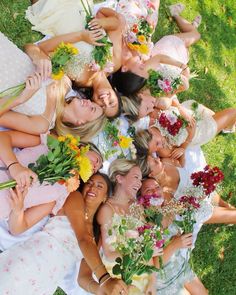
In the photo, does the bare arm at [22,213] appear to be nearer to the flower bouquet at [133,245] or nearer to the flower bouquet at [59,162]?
the flower bouquet at [59,162]

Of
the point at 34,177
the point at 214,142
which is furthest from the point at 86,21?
the point at 214,142

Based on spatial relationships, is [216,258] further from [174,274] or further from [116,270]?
[116,270]

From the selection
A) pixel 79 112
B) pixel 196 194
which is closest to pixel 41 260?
pixel 79 112

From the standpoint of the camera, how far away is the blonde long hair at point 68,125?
15.1 ft

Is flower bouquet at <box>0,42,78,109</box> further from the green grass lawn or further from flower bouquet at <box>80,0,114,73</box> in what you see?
the green grass lawn

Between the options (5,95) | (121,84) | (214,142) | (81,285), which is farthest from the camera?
(214,142)

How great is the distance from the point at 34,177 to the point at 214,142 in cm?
362

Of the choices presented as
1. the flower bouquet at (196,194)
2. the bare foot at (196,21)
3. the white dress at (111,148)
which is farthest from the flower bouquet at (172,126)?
the bare foot at (196,21)

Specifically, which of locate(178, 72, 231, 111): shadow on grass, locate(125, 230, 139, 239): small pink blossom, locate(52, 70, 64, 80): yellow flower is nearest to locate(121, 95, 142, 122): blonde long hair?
locate(52, 70, 64, 80): yellow flower

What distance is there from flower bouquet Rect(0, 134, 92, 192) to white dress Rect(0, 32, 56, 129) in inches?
27.4

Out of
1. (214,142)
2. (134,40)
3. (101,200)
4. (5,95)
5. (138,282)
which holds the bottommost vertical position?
(214,142)

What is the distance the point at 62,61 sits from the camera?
4285mm

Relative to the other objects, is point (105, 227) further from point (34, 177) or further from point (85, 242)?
point (34, 177)

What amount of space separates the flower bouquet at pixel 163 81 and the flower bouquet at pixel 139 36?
31 centimetres
